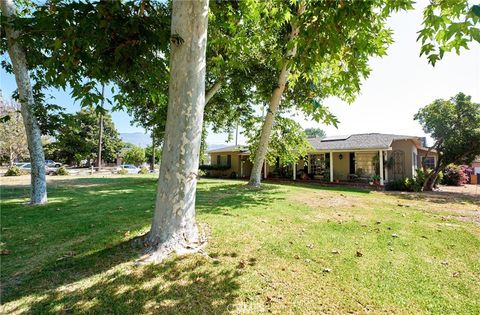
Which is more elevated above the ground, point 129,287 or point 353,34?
point 353,34

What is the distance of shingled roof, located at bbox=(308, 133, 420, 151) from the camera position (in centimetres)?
1752

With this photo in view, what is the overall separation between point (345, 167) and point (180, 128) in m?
19.3

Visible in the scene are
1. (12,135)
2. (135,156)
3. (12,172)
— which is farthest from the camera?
(135,156)

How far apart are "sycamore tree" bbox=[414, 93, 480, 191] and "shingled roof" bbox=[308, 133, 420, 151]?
2557 millimetres

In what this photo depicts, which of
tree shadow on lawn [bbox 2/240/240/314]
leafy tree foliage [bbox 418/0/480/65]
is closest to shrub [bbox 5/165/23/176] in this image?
tree shadow on lawn [bbox 2/240/240/314]

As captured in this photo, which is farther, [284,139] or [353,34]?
[284,139]

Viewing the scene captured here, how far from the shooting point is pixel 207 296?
2.96 m

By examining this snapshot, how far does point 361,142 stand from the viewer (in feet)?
63.3

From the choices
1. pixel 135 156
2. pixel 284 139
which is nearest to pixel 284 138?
pixel 284 139

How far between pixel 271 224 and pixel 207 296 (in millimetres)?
3134

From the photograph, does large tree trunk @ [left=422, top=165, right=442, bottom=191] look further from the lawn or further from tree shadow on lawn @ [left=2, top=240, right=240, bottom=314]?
tree shadow on lawn @ [left=2, top=240, right=240, bottom=314]

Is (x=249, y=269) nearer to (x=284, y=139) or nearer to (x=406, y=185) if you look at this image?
(x=284, y=139)

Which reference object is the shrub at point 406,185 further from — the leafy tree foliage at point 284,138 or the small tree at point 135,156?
the small tree at point 135,156

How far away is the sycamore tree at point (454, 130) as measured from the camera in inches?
588
